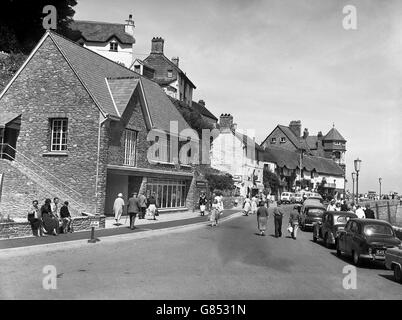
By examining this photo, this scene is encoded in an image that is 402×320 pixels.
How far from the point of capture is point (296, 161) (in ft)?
282

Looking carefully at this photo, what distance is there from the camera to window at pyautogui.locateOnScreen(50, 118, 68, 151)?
81.2ft

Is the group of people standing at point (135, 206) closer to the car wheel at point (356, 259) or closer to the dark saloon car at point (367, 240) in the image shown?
the dark saloon car at point (367, 240)

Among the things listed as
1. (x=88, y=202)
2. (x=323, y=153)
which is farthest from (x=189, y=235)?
(x=323, y=153)

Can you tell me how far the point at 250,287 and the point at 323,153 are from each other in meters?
110

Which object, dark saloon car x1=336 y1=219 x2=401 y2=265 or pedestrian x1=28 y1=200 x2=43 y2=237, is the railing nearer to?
pedestrian x1=28 y1=200 x2=43 y2=237

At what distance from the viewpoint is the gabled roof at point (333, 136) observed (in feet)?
372

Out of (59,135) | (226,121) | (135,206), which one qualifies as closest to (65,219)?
(135,206)

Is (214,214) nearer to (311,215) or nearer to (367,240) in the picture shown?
(311,215)

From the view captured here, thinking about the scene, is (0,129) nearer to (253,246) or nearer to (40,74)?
(40,74)

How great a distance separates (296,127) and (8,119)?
82.7 m

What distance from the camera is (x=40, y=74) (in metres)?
25.0

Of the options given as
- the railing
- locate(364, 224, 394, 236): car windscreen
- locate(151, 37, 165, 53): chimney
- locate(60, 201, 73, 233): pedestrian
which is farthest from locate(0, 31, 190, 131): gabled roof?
locate(151, 37, 165, 53): chimney

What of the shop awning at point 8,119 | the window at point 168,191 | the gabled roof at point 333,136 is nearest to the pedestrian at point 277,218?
the window at point 168,191

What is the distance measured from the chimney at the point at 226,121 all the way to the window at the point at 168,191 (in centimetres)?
2743
